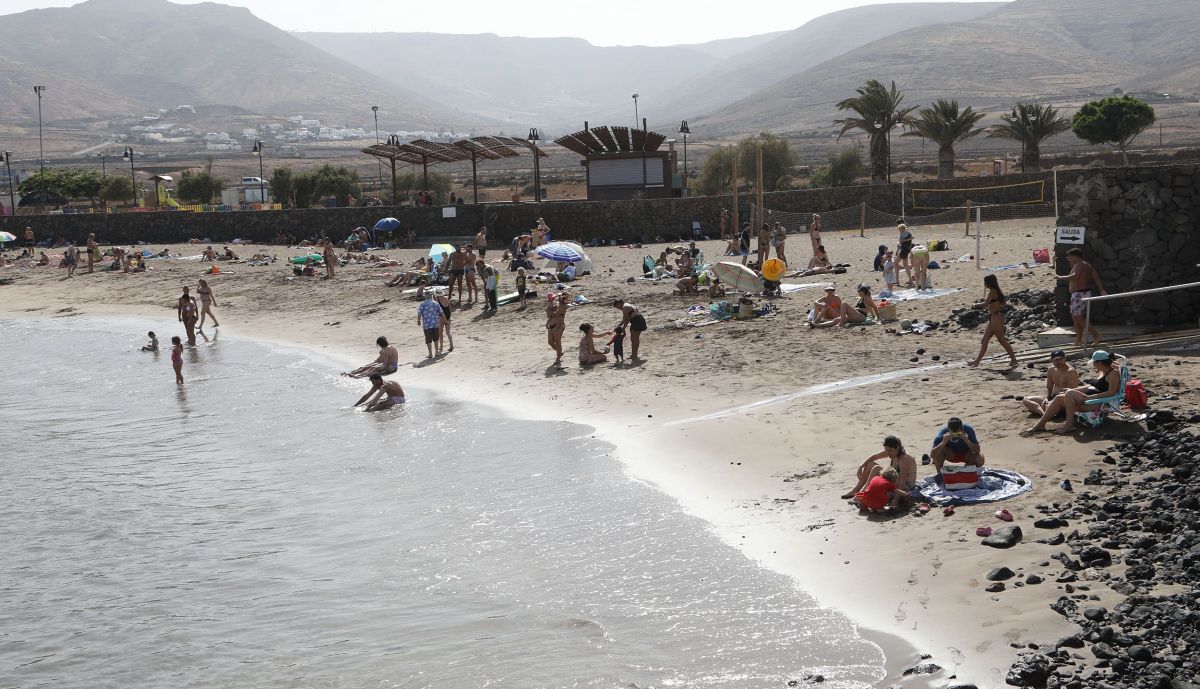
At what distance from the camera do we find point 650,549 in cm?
883

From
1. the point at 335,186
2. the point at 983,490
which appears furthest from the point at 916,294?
the point at 335,186

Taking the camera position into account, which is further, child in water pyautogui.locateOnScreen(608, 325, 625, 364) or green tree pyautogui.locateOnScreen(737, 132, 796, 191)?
green tree pyautogui.locateOnScreen(737, 132, 796, 191)

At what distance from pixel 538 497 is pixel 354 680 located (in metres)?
3.63

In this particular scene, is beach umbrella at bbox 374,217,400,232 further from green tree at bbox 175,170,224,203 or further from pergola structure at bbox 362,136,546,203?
green tree at bbox 175,170,224,203

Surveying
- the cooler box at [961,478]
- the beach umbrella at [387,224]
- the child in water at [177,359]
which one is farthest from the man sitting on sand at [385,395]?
the beach umbrella at [387,224]

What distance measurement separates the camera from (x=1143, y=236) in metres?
13.0

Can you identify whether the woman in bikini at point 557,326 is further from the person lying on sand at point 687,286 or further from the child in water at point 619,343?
the person lying on sand at point 687,286

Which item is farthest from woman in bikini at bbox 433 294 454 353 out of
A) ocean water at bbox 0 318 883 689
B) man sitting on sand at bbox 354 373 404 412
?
ocean water at bbox 0 318 883 689

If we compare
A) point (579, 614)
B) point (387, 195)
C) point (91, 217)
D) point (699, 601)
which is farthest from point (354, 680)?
point (387, 195)

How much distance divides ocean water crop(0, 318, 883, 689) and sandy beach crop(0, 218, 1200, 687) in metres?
0.45

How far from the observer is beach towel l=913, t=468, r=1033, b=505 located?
27.6 feet

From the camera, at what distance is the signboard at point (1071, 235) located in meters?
13.2

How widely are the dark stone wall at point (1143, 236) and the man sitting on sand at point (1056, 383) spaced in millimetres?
3536

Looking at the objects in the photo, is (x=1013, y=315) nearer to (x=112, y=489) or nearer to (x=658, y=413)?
(x=658, y=413)
